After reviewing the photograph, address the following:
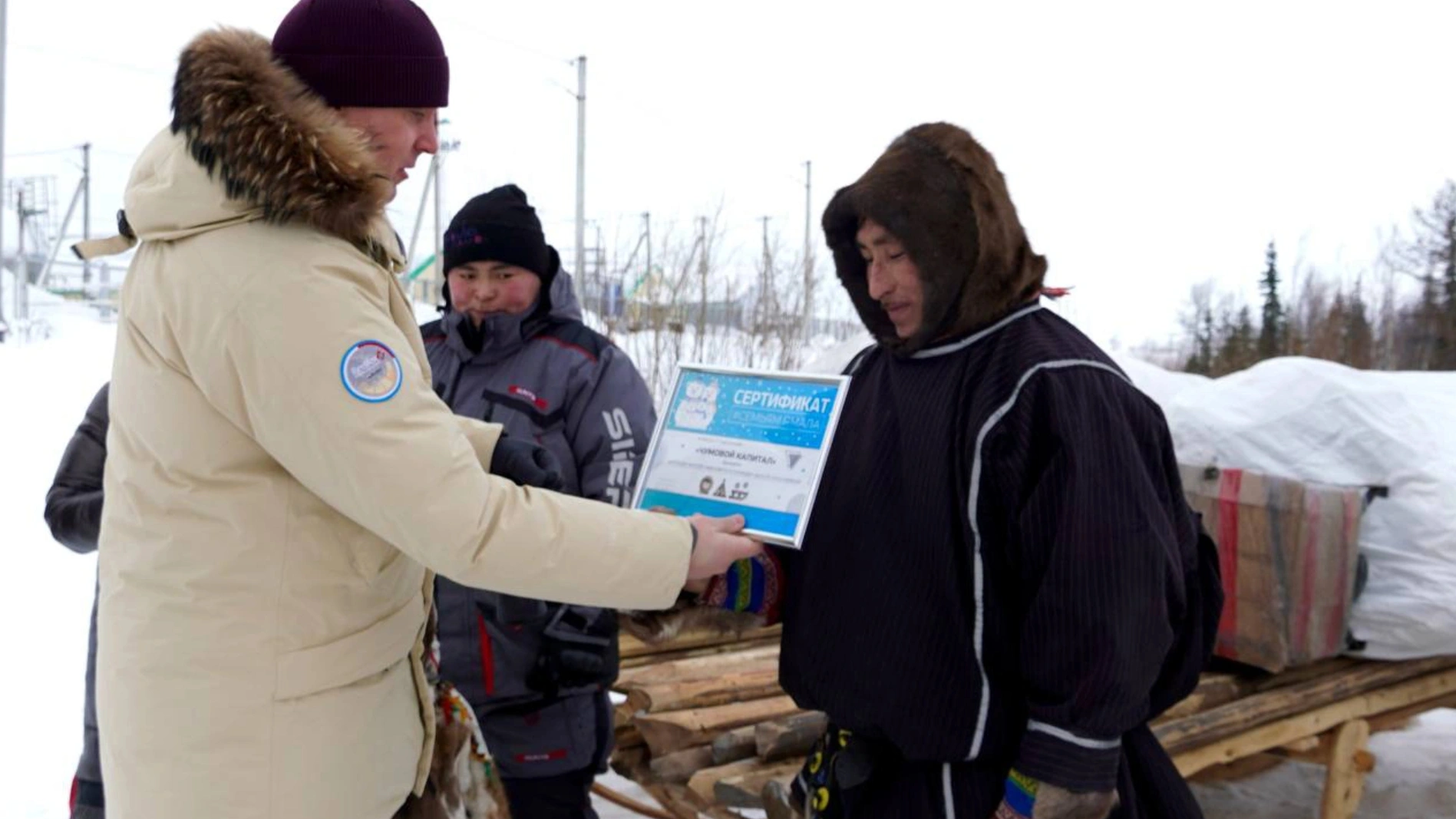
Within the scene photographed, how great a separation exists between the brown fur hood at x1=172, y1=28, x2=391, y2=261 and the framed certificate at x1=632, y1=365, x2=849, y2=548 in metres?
0.80

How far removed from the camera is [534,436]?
118 inches

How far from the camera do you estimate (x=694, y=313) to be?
1286cm

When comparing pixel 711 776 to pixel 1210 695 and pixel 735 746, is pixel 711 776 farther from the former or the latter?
pixel 1210 695

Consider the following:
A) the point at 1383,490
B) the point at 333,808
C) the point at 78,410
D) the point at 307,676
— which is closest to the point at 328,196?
the point at 307,676

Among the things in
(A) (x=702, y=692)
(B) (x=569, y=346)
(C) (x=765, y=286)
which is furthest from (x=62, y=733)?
(C) (x=765, y=286)

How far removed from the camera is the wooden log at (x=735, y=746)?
3768 millimetres

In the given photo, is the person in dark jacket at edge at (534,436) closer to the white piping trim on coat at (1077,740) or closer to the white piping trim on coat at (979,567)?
the white piping trim on coat at (979,567)

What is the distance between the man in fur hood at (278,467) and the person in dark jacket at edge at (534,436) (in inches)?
46.0

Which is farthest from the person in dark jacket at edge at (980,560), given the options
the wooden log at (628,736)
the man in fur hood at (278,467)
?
the wooden log at (628,736)

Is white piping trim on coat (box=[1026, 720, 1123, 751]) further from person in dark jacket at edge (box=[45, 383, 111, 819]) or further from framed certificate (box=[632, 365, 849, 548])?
person in dark jacket at edge (box=[45, 383, 111, 819])

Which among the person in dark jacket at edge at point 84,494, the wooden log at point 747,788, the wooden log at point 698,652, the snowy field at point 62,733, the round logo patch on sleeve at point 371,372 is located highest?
Result: the round logo patch on sleeve at point 371,372

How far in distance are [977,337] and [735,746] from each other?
7.23 feet

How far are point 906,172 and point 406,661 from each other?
1.28m

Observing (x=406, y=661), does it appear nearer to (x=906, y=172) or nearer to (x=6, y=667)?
(x=906, y=172)
